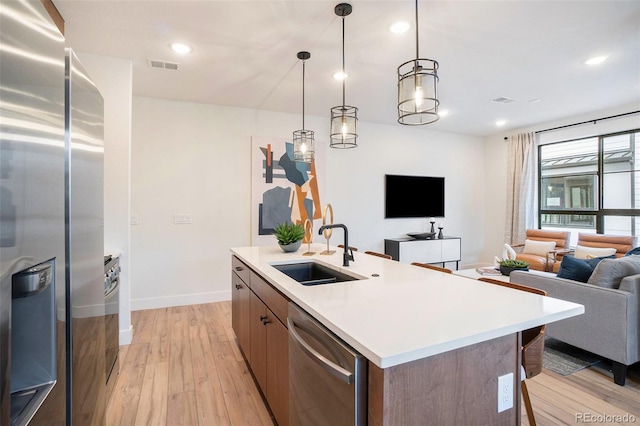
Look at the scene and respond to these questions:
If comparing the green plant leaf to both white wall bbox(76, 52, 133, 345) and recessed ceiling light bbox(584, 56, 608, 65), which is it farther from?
recessed ceiling light bbox(584, 56, 608, 65)

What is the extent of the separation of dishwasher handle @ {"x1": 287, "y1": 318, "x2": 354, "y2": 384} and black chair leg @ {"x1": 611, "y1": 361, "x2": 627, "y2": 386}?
8.19ft

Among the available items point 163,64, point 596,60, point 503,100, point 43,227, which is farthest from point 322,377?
point 503,100

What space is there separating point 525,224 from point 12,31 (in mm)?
6813

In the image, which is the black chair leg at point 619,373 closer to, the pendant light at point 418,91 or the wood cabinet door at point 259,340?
the pendant light at point 418,91

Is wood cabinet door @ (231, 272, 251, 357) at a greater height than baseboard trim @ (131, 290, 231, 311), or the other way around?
wood cabinet door @ (231, 272, 251, 357)

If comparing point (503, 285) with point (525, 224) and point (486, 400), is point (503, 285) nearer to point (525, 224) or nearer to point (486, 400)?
point (486, 400)

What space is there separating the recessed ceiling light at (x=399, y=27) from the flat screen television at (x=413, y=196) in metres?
3.25

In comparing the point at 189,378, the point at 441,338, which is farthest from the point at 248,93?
the point at 441,338

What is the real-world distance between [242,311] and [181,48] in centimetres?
238

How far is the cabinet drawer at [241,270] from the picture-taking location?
2480 millimetres

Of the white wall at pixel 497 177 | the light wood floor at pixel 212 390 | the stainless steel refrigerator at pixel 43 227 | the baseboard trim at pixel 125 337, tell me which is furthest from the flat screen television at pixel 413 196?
the stainless steel refrigerator at pixel 43 227

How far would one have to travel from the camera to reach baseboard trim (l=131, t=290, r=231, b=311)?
4.18 meters

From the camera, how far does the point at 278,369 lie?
5.74 ft

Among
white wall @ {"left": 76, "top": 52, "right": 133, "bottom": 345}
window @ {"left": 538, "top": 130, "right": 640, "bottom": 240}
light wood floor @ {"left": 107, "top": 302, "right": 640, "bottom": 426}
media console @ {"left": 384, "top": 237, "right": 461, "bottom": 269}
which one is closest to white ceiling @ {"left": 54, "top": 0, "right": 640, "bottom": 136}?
white wall @ {"left": 76, "top": 52, "right": 133, "bottom": 345}
